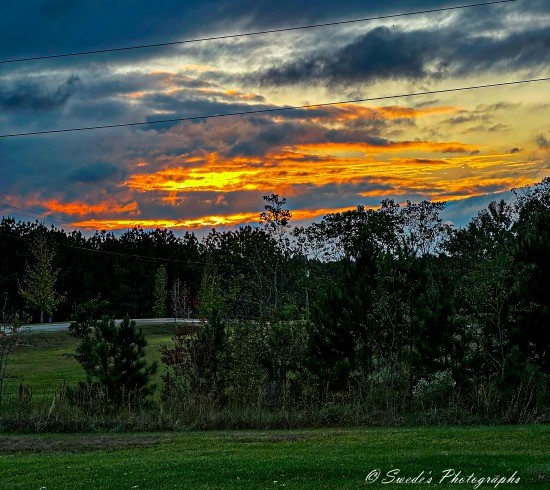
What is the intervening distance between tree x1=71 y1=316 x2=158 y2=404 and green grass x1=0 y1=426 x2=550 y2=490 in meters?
4.30

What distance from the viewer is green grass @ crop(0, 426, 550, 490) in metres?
10.0

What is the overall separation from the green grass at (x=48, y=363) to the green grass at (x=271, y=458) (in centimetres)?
593

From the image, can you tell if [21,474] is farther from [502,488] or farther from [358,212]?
[358,212]

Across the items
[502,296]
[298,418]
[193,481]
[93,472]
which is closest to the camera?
[193,481]

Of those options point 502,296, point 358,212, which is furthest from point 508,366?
point 358,212

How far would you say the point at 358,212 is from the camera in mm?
37688

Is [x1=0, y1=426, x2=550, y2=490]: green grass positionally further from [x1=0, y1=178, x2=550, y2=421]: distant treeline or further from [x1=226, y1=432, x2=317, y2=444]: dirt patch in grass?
[x1=0, y1=178, x2=550, y2=421]: distant treeline

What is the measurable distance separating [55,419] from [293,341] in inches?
280

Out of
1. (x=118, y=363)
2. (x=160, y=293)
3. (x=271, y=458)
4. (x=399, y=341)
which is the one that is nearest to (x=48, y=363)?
(x=118, y=363)

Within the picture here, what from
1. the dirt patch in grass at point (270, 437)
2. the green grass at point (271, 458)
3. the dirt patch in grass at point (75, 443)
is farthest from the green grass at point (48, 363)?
the dirt patch in grass at point (270, 437)

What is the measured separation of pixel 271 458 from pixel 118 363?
9.89 meters

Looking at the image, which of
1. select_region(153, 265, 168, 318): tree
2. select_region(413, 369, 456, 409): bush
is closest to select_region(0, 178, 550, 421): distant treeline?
select_region(413, 369, 456, 409): bush

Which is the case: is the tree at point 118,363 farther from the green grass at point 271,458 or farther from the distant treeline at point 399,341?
the green grass at point 271,458

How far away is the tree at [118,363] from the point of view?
2014 centimetres
